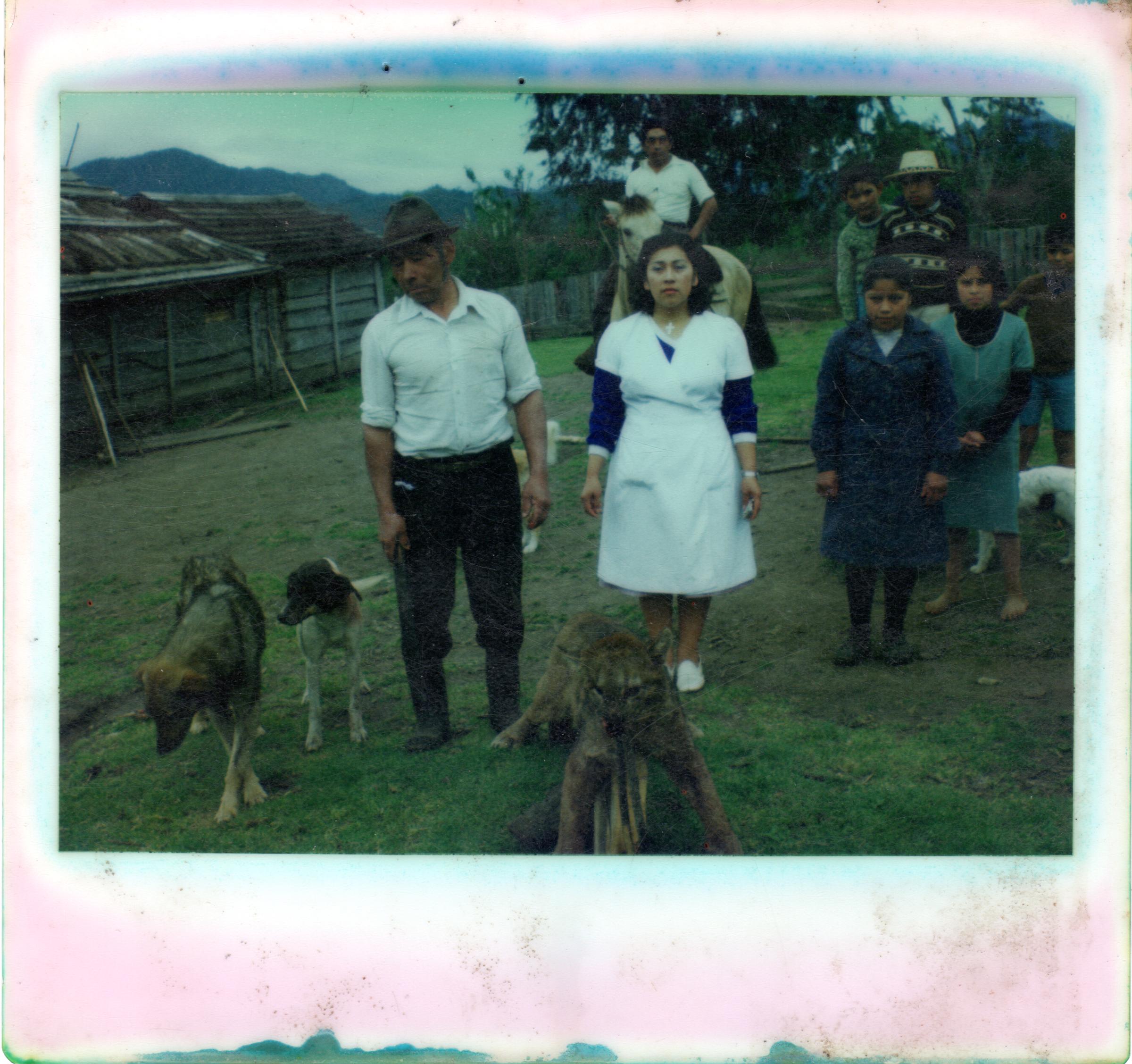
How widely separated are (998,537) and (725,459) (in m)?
1.33

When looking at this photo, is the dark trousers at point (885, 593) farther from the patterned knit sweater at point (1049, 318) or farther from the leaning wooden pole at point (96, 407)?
the leaning wooden pole at point (96, 407)

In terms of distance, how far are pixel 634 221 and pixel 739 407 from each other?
2.85 ft

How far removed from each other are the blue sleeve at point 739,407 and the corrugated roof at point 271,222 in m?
1.55

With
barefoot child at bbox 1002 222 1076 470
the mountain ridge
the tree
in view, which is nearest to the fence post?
the mountain ridge

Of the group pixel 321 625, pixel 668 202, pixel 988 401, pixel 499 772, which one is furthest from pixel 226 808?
pixel 988 401

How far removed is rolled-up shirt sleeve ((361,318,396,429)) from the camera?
3643mm

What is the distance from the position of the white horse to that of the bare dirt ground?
528 mm

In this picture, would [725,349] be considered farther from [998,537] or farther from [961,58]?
[998,537]

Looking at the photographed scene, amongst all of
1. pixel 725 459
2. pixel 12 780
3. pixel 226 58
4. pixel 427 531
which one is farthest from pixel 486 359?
pixel 12 780

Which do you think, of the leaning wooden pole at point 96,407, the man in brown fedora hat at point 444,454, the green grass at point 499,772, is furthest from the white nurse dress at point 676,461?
the leaning wooden pole at point 96,407

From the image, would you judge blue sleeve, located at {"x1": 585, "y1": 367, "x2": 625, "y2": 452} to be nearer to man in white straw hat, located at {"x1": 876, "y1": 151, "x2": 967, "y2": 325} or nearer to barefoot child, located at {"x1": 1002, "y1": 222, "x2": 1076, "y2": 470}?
man in white straw hat, located at {"x1": 876, "y1": 151, "x2": 967, "y2": 325}

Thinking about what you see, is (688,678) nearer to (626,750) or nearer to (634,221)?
(626,750)

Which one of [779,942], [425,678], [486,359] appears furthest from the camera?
[425,678]

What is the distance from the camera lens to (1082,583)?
3221 mm
